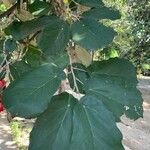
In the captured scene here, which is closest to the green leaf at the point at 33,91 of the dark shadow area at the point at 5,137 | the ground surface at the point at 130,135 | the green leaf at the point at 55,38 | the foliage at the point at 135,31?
the green leaf at the point at 55,38

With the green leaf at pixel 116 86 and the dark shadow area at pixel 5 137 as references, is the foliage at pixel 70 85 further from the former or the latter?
the dark shadow area at pixel 5 137

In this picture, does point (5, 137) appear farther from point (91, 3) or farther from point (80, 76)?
point (80, 76)

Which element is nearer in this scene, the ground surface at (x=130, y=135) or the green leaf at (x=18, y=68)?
the green leaf at (x=18, y=68)

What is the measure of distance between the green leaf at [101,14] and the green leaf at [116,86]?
113 mm

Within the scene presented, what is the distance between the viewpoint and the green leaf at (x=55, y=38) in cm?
92

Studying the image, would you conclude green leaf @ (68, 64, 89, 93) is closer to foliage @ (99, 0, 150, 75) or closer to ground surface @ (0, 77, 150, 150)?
ground surface @ (0, 77, 150, 150)

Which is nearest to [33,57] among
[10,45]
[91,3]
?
[10,45]

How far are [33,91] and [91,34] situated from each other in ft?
0.67

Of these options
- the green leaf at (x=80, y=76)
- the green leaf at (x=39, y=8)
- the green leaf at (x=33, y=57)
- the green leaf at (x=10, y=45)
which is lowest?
the green leaf at (x=33, y=57)

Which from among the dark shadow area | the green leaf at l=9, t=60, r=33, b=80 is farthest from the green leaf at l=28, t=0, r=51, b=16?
the dark shadow area

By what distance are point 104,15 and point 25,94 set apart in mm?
329

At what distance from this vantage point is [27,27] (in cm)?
104

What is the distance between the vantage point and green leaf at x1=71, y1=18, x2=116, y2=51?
87 centimetres

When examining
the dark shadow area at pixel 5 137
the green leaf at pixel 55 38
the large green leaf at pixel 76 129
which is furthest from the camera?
the dark shadow area at pixel 5 137
